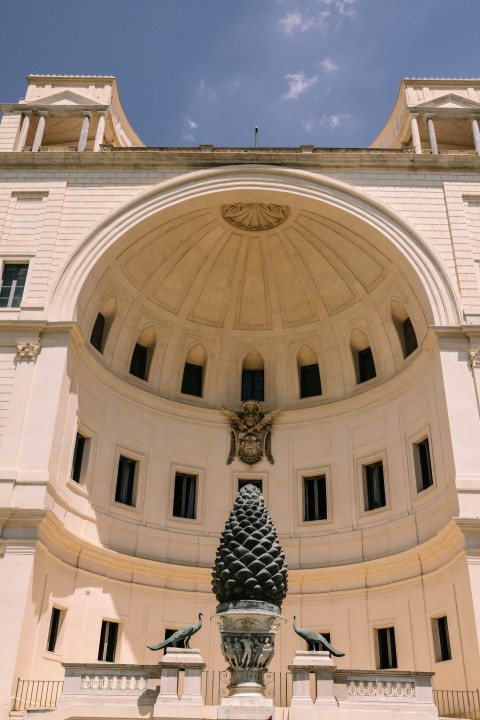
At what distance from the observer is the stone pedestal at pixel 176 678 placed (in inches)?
601

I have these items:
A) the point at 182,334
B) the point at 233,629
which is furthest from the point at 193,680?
the point at 182,334

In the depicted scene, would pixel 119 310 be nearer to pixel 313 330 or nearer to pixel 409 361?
pixel 313 330

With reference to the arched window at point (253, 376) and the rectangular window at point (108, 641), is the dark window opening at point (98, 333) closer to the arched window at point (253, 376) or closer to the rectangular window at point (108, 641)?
the arched window at point (253, 376)

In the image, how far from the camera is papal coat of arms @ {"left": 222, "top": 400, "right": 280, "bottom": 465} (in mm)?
28375

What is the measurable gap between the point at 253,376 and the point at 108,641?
485 inches

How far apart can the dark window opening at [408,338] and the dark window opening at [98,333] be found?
11693 mm

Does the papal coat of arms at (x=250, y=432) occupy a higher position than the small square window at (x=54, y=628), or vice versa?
the papal coat of arms at (x=250, y=432)

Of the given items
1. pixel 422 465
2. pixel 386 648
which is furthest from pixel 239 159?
pixel 386 648

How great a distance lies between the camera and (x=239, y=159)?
27.5 metres

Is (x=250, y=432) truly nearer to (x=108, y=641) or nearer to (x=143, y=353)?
(x=143, y=353)

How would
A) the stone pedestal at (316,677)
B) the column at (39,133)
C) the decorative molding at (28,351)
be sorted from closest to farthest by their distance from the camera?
the stone pedestal at (316,677) → the decorative molding at (28,351) → the column at (39,133)

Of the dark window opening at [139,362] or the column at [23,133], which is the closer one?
the column at [23,133]

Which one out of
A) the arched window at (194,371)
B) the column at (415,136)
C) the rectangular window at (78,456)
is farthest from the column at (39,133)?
the column at (415,136)

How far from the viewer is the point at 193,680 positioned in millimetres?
15320
